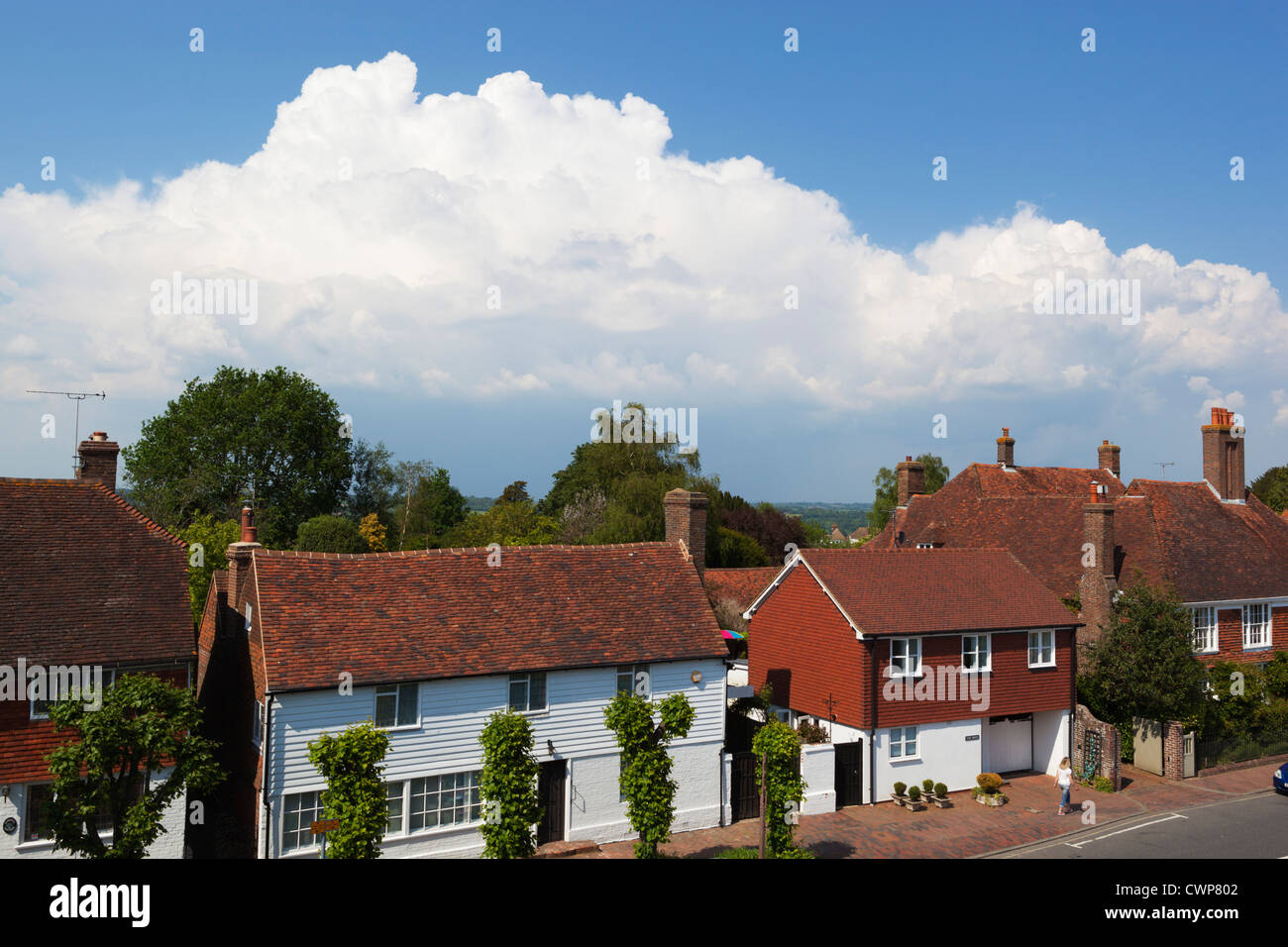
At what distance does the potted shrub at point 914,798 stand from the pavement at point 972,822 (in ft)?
0.66

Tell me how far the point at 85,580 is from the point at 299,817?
26.2ft

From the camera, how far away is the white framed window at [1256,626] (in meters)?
38.4

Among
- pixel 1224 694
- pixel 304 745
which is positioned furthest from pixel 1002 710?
pixel 304 745

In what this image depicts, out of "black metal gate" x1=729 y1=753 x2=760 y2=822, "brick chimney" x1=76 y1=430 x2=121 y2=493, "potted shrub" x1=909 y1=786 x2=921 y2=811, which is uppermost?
"brick chimney" x1=76 y1=430 x2=121 y2=493

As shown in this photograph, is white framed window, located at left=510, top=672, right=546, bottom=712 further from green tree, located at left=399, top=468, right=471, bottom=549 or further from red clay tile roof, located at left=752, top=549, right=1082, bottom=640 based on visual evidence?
green tree, located at left=399, top=468, right=471, bottom=549

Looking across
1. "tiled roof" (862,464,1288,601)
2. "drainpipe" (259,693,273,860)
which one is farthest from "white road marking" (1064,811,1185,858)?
"drainpipe" (259,693,273,860)

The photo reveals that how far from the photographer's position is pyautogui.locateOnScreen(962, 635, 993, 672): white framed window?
30469 mm

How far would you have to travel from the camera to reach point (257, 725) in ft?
75.0

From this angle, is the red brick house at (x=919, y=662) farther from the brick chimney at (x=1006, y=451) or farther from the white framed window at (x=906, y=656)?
the brick chimney at (x=1006, y=451)

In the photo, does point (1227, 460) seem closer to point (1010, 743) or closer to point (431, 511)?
point (1010, 743)

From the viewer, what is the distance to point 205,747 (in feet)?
61.0

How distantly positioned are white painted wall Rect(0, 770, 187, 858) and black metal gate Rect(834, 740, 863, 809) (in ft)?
61.1
